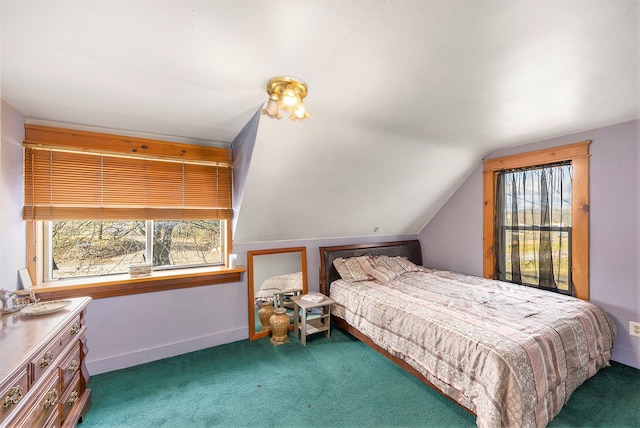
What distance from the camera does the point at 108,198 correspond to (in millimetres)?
2404

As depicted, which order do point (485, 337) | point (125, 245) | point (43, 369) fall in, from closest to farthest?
point (43, 369) → point (485, 337) → point (125, 245)

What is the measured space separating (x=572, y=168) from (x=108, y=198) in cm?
450

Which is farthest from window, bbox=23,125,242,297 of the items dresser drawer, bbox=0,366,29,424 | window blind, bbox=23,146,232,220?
dresser drawer, bbox=0,366,29,424

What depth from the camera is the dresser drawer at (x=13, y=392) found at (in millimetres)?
993

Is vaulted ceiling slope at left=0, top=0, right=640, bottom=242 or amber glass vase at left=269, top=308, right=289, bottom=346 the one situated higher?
vaulted ceiling slope at left=0, top=0, right=640, bottom=242

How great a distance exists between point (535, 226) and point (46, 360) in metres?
4.17

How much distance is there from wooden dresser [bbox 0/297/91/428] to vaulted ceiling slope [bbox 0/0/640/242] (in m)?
1.38

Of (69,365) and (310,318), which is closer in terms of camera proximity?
(69,365)

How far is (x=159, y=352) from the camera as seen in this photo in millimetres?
2562

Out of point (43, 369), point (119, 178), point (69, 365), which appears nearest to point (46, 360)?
point (43, 369)

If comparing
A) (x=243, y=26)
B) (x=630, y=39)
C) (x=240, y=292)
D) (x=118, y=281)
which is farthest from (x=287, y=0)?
(x=240, y=292)

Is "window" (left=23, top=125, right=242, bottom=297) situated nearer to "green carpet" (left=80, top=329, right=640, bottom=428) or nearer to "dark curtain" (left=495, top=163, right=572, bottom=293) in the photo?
"green carpet" (left=80, top=329, right=640, bottom=428)

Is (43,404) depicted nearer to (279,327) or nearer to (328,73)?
(279,327)

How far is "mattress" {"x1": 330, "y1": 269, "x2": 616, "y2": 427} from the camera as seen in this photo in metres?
1.59
